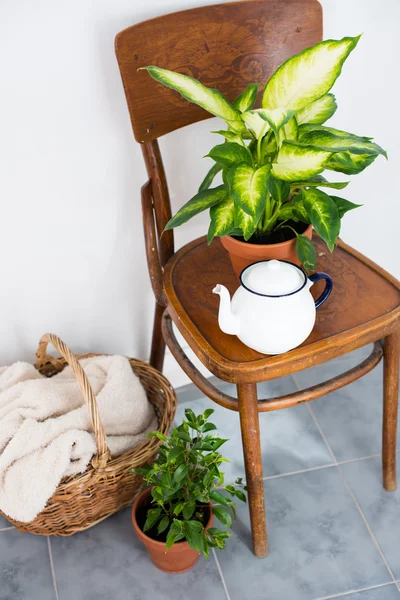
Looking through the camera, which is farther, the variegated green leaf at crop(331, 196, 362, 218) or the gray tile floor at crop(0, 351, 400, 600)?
the gray tile floor at crop(0, 351, 400, 600)

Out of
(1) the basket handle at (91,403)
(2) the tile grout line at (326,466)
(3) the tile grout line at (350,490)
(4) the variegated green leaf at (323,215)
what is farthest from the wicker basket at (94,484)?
(4) the variegated green leaf at (323,215)

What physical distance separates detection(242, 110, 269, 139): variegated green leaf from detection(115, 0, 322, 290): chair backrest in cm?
27

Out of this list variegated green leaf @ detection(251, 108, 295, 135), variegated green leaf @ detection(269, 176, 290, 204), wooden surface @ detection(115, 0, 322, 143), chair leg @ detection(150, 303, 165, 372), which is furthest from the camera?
chair leg @ detection(150, 303, 165, 372)

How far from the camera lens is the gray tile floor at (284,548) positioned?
1.29m

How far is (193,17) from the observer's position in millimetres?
1188

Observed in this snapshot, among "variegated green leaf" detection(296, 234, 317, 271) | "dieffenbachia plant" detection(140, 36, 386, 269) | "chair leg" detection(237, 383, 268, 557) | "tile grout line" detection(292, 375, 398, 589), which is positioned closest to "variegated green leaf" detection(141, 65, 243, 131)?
"dieffenbachia plant" detection(140, 36, 386, 269)

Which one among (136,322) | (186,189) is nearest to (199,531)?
(136,322)

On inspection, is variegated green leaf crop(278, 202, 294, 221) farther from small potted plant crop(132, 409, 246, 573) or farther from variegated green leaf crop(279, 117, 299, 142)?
small potted plant crop(132, 409, 246, 573)

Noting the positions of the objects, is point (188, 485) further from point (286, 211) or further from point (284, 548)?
point (286, 211)

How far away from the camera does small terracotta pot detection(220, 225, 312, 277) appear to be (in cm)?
112

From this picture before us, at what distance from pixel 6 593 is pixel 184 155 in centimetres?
94

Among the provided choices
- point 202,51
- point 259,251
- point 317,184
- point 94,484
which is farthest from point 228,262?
point 94,484

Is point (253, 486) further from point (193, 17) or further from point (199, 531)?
point (193, 17)

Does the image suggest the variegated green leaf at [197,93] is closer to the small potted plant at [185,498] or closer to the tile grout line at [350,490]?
the small potted plant at [185,498]
